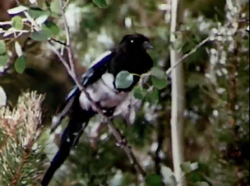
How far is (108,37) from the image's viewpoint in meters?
0.61

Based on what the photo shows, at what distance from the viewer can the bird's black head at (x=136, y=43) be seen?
0.60 m

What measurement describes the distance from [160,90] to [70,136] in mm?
137

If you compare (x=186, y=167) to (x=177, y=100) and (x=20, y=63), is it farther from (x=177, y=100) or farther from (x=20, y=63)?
(x=20, y=63)

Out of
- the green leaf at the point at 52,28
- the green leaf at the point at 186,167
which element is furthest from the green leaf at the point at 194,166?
the green leaf at the point at 52,28

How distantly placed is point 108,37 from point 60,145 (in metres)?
0.15

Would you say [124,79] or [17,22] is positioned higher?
[17,22]

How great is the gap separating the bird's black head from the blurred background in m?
0.01

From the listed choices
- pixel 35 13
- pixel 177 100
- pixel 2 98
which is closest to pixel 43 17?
pixel 35 13

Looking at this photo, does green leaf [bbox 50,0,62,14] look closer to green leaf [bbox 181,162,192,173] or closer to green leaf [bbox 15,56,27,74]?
green leaf [bbox 15,56,27,74]

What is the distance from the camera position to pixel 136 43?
1.96ft

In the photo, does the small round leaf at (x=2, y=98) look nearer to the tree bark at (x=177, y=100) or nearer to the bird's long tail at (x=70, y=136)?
the bird's long tail at (x=70, y=136)

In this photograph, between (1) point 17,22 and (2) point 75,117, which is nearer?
(1) point 17,22

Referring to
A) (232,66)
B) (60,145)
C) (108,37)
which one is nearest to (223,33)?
(232,66)

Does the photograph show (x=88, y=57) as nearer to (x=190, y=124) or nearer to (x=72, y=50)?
(x=72, y=50)
